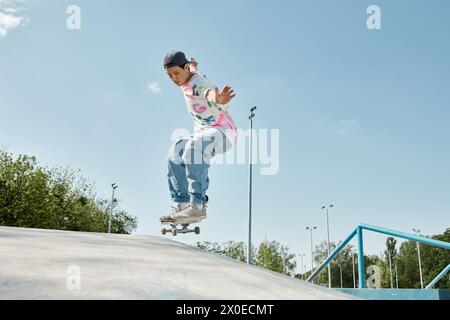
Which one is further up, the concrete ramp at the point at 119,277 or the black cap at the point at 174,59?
the black cap at the point at 174,59

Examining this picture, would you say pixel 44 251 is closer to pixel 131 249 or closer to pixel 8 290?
pixel 131 249

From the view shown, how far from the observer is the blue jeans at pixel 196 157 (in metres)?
4.54

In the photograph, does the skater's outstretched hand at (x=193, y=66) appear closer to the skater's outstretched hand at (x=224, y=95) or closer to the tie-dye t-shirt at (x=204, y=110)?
the tie-dye t-shirt at (x=204, y=110)

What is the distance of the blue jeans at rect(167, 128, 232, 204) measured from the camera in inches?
179

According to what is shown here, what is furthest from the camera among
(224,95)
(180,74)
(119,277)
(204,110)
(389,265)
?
(389,265)

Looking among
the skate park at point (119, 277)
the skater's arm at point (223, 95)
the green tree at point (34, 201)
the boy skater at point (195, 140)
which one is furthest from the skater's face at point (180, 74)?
the green tree at point (34, 201)

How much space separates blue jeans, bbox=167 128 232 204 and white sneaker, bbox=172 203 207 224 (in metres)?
0.07

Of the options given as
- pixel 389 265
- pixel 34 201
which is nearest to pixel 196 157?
pixel 34 201

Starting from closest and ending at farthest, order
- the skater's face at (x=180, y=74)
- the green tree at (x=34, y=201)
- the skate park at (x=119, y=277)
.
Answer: the skate park at (x=119, y=277), the skater's face at (x=180, y=74), the green tree at (x=34, y=201)

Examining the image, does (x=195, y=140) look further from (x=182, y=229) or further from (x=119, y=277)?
(x=119, y=277)

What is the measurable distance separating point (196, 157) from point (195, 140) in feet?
0.63

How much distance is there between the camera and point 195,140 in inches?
179

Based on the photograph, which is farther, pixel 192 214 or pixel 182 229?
pixel 182 229
